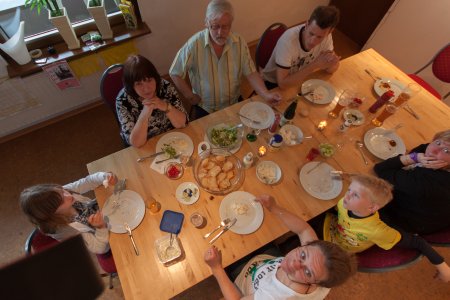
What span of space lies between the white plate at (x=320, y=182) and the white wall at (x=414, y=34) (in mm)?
2619

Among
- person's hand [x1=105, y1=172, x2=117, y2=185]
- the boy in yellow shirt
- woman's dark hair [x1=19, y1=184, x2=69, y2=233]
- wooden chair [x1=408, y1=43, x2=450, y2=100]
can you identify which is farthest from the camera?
wooden chair [x1=408, y1=43, x2=450, y2=100]

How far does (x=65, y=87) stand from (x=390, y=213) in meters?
3.09

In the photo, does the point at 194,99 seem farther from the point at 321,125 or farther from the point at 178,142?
the point at 321,125

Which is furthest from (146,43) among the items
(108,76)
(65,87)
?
(108,76)

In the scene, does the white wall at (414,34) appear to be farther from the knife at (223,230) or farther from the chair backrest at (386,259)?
the knife at (223,230)

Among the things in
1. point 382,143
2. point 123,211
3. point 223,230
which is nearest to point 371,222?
point 382,143

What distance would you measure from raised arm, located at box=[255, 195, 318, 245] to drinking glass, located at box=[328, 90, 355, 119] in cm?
89

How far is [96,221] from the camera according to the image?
1284mm

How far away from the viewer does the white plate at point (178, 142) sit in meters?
1.62

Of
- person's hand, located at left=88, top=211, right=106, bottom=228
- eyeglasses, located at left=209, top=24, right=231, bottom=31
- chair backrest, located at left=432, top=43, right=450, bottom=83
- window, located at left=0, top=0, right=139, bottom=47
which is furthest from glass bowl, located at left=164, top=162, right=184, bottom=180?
chair backrest, located at left=432, top=43, right=450, bottom=83

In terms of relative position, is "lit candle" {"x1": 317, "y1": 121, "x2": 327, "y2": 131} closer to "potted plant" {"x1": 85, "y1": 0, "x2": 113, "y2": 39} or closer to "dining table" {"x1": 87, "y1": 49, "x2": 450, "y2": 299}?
"dining table" {"x1": 87, "y1": 49, "x2": 450, "y2": 299}

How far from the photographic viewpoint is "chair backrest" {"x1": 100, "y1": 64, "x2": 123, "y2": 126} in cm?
175

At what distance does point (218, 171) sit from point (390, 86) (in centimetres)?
164

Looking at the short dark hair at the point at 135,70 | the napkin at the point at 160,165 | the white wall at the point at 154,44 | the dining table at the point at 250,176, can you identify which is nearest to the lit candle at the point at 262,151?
the dining table at the point at 250,176
